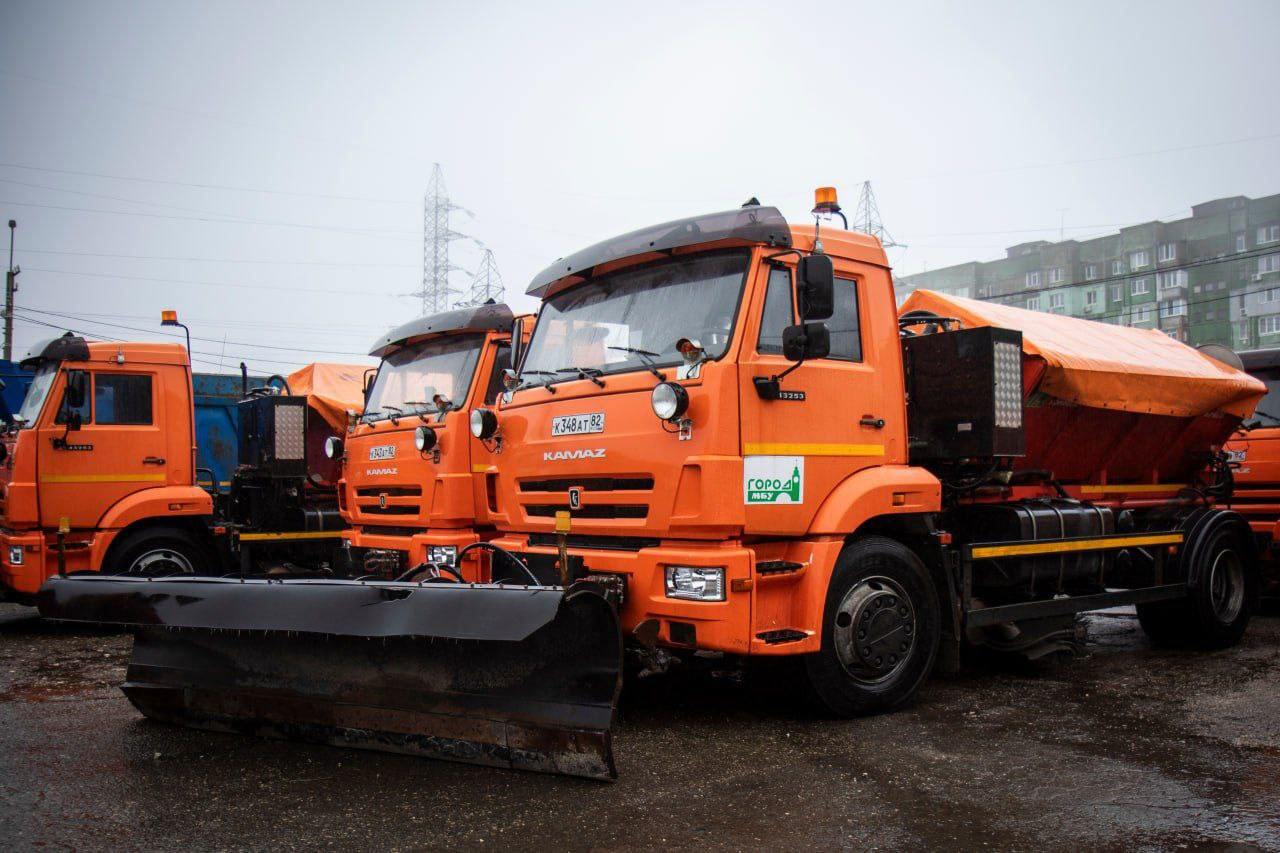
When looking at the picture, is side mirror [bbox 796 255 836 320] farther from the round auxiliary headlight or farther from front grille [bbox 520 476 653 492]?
front grille [bbox 520 476 653 492]

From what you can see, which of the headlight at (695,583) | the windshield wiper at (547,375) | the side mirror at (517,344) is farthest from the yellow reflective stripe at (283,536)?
the headlight at (695,583)

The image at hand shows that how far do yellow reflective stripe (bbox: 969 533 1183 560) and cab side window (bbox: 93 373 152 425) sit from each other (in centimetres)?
768

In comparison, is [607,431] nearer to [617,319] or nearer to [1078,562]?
[617,319]

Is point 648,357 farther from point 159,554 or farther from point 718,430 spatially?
point 159,554

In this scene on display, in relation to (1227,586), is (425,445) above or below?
above

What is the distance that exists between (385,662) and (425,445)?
3320 mm

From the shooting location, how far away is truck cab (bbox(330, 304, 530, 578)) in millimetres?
7891

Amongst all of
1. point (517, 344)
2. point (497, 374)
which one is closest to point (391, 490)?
point (497, 374)

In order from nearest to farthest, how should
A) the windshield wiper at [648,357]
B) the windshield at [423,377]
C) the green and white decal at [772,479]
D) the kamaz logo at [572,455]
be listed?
the green and white decal at [772,479]
the windshield wiper at [648,357]
the kamaz logo at [572,455]
the windshield at [423,377]

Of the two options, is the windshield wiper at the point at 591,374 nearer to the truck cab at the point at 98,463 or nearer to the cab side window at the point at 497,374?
the cab side window at the point at 497,374

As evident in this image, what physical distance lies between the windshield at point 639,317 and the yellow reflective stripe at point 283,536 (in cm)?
572

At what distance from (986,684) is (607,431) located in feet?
10.8

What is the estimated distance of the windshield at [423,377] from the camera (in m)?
8.45

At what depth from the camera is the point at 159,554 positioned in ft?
31.7
